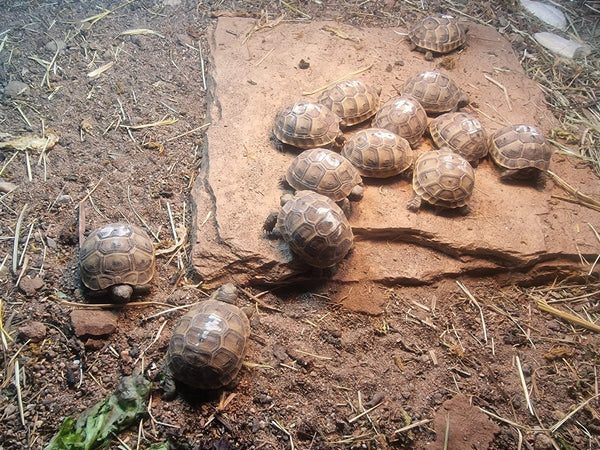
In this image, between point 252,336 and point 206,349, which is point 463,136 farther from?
point 206,349

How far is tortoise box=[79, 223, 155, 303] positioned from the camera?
393cm

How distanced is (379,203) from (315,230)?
1092 mm

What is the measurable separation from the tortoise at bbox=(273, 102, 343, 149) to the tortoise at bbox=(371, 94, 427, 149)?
579 millimetres

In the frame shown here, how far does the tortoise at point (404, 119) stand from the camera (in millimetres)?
5164

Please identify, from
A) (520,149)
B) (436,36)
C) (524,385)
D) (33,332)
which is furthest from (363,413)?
(436,36)

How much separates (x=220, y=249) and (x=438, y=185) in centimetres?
227

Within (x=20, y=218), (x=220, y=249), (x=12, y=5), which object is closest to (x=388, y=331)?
(x=220, y=249)

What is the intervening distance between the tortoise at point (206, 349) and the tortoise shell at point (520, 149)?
3.47m

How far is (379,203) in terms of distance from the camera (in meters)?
4.72

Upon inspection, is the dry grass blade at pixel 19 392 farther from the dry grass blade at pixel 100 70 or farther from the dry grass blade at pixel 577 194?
the dry grass blade at pixel 577 194

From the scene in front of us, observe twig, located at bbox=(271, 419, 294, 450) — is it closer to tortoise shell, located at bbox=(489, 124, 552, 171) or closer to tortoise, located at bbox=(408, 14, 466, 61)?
tortoise shell, located at bbox=(489, 124, 552, 171)

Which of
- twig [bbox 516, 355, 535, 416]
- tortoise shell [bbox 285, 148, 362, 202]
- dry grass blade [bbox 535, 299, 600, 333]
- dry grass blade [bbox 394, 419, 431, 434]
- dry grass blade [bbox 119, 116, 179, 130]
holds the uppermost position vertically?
tortoise shell [bbox 285, 148, 362, 202]

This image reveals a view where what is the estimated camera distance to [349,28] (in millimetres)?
7219

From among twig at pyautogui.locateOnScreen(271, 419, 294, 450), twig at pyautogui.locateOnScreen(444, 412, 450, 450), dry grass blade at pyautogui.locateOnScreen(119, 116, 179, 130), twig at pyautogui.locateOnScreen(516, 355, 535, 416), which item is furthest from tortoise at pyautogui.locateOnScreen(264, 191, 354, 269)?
dry grass blade at pyautogui.locateOnScreen(119, 116, 179, 130)
